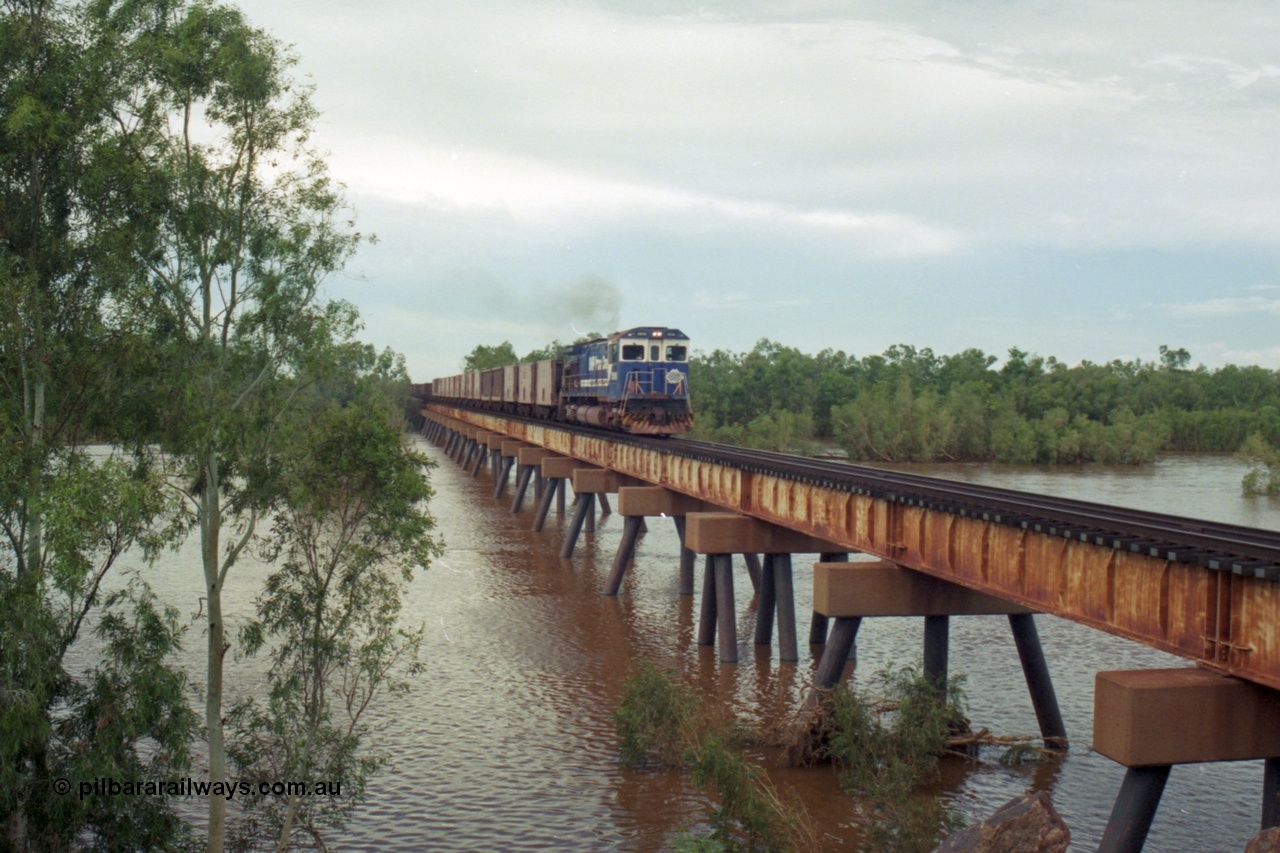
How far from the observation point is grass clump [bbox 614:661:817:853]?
45.8ft

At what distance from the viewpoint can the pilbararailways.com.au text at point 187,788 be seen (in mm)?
14348

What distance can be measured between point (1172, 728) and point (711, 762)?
5915 millimetres

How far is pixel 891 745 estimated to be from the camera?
17.6 m

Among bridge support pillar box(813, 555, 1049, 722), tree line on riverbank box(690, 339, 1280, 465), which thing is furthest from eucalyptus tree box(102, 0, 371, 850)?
tree line on riverbank box(690, 339, 1280, 465)

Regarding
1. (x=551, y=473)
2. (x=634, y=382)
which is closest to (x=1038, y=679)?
(x=634, y=382)

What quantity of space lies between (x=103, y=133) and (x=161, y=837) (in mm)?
10508

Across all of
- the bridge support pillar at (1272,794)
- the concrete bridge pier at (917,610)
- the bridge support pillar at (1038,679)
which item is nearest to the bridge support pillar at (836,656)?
the concrete bridge pier at (917,610)

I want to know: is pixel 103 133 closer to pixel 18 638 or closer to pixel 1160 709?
pixel 18 638

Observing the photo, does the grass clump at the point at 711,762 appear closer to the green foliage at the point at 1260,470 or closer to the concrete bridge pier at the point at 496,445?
the concrete bridge pier at the point at 496,445

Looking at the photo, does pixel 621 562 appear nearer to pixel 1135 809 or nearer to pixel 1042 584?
pixel 1042 584

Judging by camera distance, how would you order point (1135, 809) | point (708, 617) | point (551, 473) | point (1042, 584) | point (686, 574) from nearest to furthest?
point (1135, 809) < point (1042, 584) < point (708, 617) < point (686, 574) < point (551, 473)

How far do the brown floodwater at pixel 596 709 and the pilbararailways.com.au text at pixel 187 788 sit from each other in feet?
3.27

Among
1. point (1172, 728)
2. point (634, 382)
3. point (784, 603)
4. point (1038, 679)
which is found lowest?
point (1038, 679)

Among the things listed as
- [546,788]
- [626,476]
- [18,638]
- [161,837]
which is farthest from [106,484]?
[626,476]
